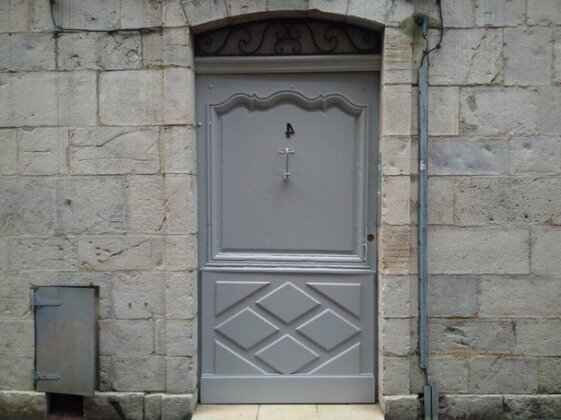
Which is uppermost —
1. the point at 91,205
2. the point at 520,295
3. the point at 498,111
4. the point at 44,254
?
the point at 498,111

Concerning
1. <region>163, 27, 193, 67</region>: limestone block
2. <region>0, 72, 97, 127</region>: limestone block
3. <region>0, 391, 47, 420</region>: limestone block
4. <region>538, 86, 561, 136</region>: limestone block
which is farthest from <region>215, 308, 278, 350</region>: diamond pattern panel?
<region>538, 86, 561, 136</region>: limestone block

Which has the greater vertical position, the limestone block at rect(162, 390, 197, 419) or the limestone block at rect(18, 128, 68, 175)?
the limestone block at rect(18, 128, 68, 175)

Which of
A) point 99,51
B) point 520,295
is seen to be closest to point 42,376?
point 99,51

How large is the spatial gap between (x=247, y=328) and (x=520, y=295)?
2.02 meters

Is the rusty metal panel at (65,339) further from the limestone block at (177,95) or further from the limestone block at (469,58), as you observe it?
the limestone block at (469,58)

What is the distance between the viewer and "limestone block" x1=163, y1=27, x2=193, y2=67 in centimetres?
380

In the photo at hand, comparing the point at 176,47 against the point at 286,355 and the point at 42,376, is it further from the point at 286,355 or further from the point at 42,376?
the point at 42,376

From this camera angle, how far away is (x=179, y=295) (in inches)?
152

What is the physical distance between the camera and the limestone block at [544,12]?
12.1 feet

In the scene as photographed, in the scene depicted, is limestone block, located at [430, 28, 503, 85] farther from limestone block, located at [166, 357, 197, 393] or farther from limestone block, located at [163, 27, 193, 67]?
limestone block, located at [166, 357, 197, 393]

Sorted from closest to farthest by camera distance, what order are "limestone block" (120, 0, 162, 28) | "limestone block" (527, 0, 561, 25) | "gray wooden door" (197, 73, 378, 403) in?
"limestone block" (527, 0, 561, 25)
"limestone block" (120, 0, 162, 28)
"gray wooden door" (197, 73, 378, 403)

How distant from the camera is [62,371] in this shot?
391cm

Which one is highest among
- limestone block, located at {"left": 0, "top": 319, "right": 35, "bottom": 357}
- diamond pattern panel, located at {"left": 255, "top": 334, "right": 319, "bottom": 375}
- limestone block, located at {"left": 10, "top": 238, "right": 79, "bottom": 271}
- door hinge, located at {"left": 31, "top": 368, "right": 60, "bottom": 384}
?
limestone block, located at {"left": 10, "top": 238, "right": 79, "bottom": 271}

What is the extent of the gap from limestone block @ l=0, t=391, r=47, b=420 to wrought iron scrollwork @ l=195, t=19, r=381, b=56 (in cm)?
294
